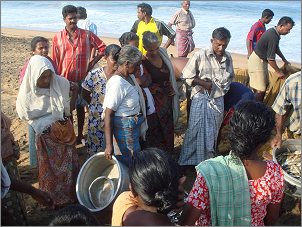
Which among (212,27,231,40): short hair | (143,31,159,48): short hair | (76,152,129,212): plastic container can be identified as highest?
(212,27,231,40): short hair

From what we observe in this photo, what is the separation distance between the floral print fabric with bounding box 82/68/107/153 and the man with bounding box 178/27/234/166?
949mm

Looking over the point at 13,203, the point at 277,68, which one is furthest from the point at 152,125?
the point at 277,68

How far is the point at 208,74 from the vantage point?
4.42 metres

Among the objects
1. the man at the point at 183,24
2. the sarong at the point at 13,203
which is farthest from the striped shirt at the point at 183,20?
the sarong at the point at 13,203

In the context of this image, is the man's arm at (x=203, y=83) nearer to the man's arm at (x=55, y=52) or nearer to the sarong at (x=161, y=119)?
the sarong at (x=161, y=119)

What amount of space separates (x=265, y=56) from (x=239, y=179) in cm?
427

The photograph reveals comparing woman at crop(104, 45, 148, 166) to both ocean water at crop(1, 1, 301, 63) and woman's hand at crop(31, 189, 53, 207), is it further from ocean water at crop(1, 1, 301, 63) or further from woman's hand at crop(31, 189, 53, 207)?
ocean water at crop(1, 1, 301, 63)

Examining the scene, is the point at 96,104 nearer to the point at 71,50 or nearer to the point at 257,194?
the point at 71,50

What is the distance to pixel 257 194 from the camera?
7.65 feet

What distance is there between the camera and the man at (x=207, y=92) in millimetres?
4367

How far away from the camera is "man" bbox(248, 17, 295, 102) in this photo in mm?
6004

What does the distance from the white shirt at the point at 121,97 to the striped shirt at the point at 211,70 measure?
0.93 metres

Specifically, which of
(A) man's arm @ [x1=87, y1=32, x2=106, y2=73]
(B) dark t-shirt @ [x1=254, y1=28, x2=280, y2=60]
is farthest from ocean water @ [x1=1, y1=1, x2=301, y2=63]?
(A) man's arm @ [x1=87, y1=32, x2=106, y2=73]

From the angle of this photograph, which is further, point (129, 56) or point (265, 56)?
point (265, 56)
